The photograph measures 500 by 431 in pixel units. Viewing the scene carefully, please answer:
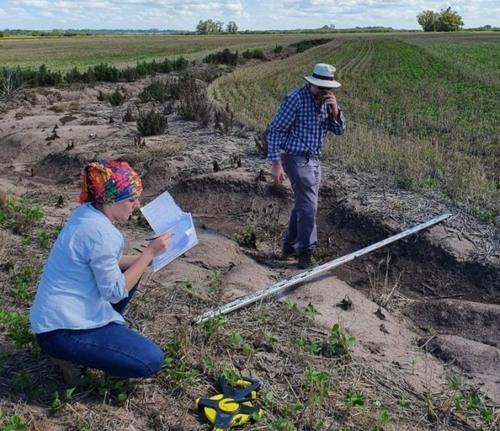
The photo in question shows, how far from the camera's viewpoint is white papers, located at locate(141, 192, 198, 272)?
3.71 meters

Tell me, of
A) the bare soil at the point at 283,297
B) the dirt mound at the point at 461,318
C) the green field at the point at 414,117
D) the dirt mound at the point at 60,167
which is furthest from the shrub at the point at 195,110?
the dirt mound at the point at 461,318

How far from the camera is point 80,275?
3.38m

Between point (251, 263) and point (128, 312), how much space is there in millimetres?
1870

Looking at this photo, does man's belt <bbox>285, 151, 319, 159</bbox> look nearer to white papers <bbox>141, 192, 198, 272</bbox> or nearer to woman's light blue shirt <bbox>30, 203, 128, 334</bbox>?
white papers <bbox>141, 192, 198, 272</bbox>

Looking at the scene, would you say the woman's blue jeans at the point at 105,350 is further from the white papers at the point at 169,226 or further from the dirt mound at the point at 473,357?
the dirt mound at the point at 473,357

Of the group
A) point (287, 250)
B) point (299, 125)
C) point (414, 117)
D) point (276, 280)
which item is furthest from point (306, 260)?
point (414, 117)

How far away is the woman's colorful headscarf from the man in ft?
8.86

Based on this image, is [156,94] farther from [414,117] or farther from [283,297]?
[283,297]

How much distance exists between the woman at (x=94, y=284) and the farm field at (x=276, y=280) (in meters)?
0.28

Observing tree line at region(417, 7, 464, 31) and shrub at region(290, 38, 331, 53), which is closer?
shrub at region(290, 38, 331, 53)

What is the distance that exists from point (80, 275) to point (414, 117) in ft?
39.0

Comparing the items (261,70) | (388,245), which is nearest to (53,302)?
(388,245)

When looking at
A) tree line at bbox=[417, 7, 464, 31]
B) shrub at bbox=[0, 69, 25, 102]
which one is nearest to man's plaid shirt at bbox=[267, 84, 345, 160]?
shrub at bbox=[0, 69, 25, 102]

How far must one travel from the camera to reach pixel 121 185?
3.31 meters
